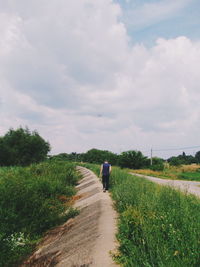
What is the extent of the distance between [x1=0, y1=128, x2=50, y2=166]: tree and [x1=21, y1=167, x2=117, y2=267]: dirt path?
45231 mm

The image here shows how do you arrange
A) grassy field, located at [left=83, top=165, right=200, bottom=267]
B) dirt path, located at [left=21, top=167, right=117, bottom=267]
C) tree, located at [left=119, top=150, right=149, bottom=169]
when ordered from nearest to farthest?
grassy field, located at [left=83, top=165, right=200, bottom=267]
dirt path, located at [left=21, top=167, right=117, bottom=267]
tree, located at [left=119, top=150, right=149, bottom=169]

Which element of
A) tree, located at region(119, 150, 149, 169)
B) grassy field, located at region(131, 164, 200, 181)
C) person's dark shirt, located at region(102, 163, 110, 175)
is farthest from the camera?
tree, located at region(119, 150, 149, 169)

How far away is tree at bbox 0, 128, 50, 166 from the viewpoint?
48906 millimetres

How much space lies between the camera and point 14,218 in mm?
6590

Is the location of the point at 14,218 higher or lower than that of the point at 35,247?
higher

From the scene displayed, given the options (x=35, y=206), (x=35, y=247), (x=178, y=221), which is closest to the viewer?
(x=178, y=221)

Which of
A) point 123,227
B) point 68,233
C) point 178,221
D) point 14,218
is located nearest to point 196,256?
point 178,221

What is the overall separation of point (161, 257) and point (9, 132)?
183ft

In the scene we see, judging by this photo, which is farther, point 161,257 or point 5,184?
point 5,184

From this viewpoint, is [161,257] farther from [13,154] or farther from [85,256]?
[13,154]

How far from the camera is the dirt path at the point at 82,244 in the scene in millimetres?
3909

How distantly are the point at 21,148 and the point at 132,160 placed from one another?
80.1ft

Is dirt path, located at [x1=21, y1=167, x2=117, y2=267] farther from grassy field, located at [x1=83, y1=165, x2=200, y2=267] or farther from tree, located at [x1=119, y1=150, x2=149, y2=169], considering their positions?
tree, located at [x1=119, y1=150, x2=149, y2=169]

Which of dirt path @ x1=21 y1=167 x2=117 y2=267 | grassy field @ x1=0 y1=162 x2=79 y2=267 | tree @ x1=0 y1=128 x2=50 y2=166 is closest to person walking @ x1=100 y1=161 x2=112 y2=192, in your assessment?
grassy field @ x1=0 y1=162 x2=79 y2=267
